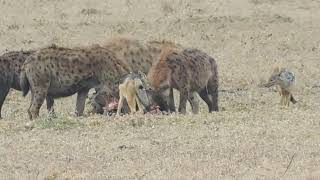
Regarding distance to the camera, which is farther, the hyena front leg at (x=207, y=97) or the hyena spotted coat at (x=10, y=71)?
the hyena front leg at (x=207, y=97)

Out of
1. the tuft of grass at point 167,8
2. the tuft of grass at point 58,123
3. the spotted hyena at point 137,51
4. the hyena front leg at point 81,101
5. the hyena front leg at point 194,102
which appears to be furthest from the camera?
the tuft of grass at point 167,8

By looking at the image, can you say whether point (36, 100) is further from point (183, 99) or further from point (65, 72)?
point (183, 99)

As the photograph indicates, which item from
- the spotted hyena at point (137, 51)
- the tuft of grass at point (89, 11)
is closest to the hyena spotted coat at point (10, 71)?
the spotted hyena at point (137, 51)

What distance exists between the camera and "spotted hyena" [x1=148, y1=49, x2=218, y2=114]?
11531mm

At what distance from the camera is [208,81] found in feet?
40.5

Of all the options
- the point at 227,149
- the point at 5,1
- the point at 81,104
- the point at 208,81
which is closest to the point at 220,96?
the point at 208,81

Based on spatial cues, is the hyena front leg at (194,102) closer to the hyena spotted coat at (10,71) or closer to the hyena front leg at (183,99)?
the hyena front leg at (183,99)

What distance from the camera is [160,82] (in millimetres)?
11516

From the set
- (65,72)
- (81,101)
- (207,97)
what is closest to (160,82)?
(81,101)

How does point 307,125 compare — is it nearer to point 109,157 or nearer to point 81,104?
point 109,157

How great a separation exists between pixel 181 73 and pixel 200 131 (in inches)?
97.5

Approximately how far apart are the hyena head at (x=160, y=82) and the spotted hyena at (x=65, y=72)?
337 millimetres

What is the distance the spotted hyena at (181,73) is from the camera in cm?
1153

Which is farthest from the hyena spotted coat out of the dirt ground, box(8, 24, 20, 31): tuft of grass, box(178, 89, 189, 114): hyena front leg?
box(8, 24, 20, 31): tuft of grass
